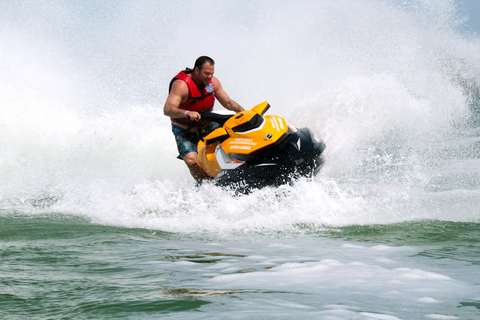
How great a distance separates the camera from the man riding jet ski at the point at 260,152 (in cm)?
405

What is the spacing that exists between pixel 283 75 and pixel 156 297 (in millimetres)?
10205

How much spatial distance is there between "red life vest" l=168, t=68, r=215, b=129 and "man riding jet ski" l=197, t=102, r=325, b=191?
0.42 metres

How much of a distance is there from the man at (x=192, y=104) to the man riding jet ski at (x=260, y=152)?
13.3 inches

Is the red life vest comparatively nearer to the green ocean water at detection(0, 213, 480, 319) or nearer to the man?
the man

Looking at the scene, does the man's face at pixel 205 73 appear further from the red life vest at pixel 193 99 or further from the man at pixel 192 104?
the red life vest at pixel 193 99

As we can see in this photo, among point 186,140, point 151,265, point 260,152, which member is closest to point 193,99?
point 186,140

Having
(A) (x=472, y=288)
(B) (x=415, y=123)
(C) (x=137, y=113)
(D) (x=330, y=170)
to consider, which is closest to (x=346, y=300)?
(A) (x=472, y=288)

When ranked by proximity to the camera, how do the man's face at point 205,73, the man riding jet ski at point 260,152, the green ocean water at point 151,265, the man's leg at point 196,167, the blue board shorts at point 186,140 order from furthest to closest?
the blue board shorts at point 186,140
the man's leg at point 196,167
the man's face at point 205,73
the man riding jet ski at point 260,152
the green ocean water at point 151,265

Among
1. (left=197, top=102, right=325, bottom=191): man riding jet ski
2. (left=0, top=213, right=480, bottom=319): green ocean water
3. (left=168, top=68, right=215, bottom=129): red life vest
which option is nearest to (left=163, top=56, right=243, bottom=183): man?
(left=168, top=68, right=215, bottom=129): red life vest

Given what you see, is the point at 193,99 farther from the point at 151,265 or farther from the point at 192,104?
the point at 151,265

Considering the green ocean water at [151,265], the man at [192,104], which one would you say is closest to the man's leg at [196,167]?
the man at [192,104]

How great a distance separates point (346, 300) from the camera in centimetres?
179

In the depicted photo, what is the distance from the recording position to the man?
4.47m

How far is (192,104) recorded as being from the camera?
15.4 feet
